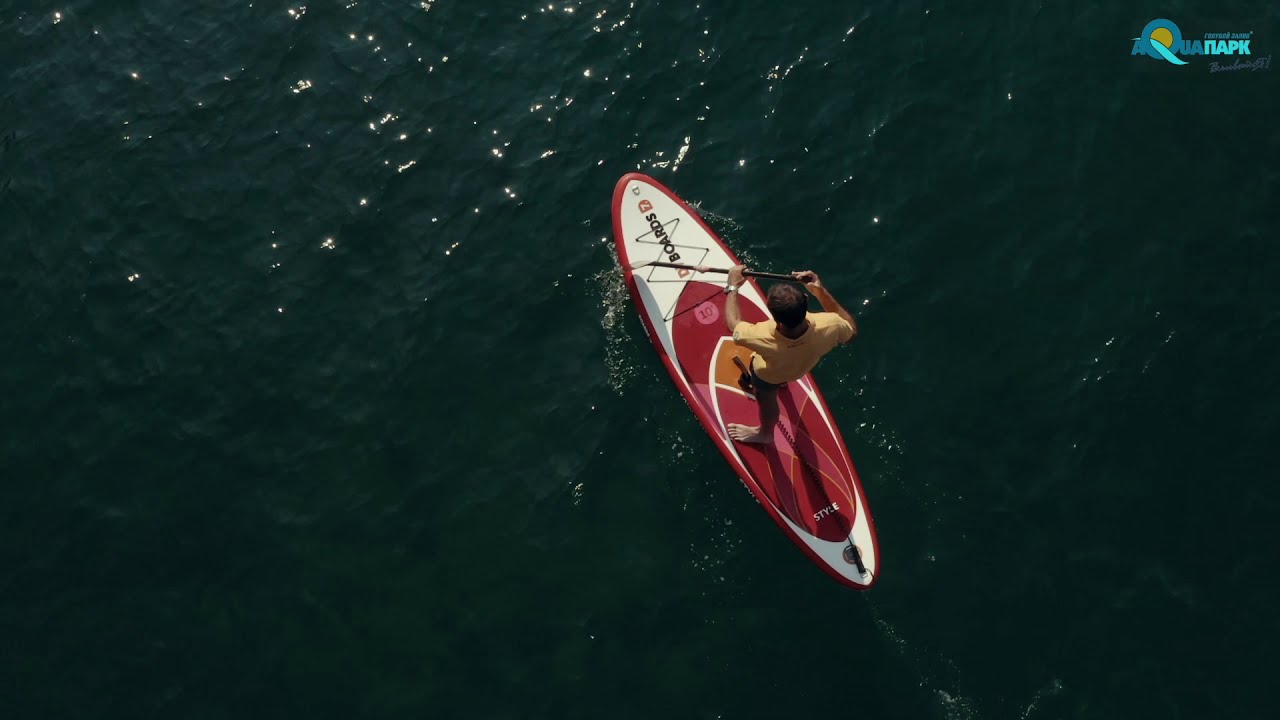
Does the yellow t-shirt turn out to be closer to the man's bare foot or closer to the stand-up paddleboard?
the man's bare foot

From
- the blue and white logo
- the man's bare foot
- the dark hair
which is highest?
the dark hair

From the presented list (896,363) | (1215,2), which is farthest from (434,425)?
(1215,2)

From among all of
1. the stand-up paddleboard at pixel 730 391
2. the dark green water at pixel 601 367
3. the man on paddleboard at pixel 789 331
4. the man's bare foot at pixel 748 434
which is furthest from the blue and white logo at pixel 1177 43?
the man's bare foot at pixel 748 434

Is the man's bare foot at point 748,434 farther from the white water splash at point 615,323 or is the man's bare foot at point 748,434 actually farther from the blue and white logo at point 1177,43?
the blue and white logo at point 1177,43

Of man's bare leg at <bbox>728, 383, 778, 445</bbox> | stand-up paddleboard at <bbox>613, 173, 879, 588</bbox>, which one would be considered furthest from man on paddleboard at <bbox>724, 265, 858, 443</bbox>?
stand-up paddleboard at <bbox>613, 173, 879, 588</bbox>

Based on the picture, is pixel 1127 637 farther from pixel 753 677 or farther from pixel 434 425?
pixel 434 425

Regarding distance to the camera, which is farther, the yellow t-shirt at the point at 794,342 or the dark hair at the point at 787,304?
the yellow t-shirt at the point at 794,342
